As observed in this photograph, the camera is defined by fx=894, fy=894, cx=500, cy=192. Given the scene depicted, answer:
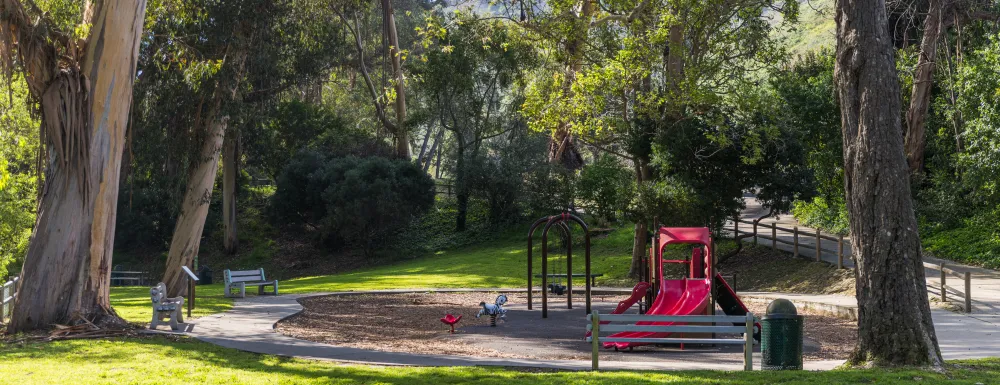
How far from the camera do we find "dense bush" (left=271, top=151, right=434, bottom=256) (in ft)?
135

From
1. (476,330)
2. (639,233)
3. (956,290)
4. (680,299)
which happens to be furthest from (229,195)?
(956,290)

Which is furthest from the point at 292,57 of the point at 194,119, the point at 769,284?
the point at 769,284

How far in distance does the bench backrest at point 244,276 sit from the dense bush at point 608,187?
11.0m

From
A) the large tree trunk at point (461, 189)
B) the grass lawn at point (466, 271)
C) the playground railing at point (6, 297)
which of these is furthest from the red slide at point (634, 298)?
the large tree trunk at point (461, 189)

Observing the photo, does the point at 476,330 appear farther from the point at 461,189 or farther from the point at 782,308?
the point at 461,189

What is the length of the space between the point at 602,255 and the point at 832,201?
30.2ft

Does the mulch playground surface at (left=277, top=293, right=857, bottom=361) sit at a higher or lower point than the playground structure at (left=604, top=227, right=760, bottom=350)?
lower

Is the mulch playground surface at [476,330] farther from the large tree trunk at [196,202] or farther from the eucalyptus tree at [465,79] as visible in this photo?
A: the eucalyptus tree at [465,79]

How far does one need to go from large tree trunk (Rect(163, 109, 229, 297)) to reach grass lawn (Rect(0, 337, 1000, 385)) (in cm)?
1240

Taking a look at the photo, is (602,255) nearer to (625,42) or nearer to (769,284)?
(769,284)

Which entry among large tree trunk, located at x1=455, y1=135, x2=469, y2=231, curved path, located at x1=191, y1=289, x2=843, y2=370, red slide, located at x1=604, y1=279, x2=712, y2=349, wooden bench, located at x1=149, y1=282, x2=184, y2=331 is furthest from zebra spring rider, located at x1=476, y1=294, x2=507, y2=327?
large tree trunk, located at x1=455, y1=135, x2=469, y2=231

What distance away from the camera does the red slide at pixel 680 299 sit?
580 inches

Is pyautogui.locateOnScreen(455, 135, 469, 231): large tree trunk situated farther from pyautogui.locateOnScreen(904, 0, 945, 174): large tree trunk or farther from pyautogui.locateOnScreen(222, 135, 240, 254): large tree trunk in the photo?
pyautogui.locateOnScreen(904, 0, 945, 174): large tree trunk

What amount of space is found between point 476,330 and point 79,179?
7.44 meters
